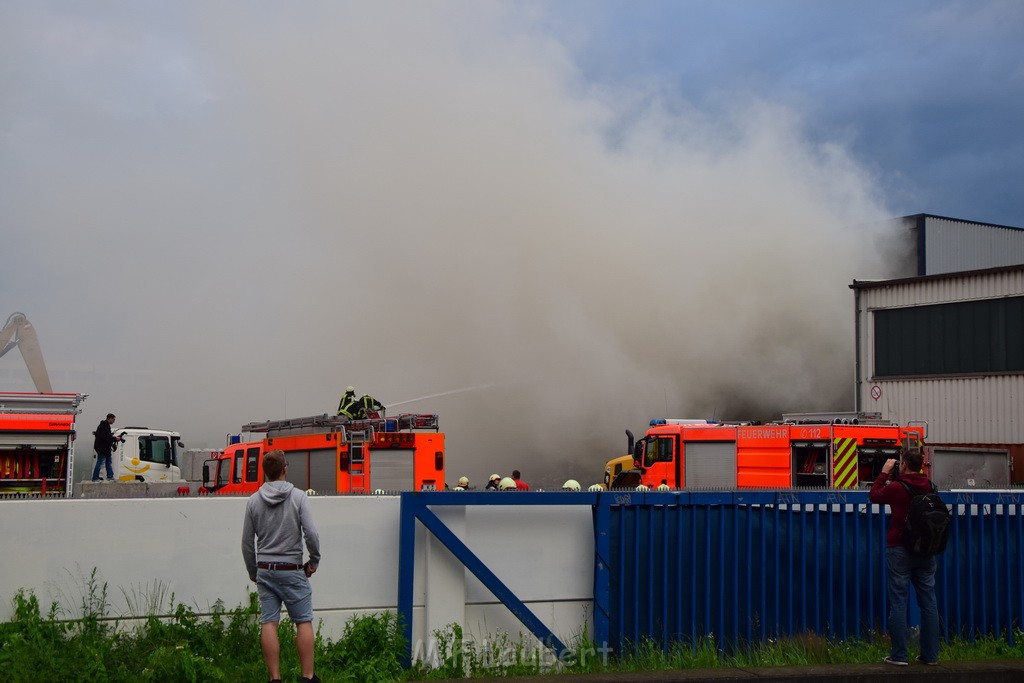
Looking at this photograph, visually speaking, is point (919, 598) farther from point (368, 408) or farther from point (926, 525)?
point (368, 408)

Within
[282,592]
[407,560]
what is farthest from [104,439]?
[282,592]

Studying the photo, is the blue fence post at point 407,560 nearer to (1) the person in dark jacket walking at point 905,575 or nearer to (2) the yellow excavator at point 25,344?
(1) the person in dark jacket walking at point 905,575

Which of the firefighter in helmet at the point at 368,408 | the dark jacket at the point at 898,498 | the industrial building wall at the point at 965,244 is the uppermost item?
the industrial building wall at the point at 965,244

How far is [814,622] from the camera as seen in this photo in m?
7.90

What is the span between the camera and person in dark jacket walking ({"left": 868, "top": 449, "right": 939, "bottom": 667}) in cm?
725

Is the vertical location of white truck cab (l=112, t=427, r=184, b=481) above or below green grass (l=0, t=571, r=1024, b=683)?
above

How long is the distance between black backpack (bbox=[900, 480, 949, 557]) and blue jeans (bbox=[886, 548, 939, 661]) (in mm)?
→ 126

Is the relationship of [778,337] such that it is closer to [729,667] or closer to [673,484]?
[673,484]

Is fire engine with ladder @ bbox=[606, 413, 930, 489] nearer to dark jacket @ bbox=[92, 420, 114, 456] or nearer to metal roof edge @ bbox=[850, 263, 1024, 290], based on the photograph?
metal roof edge @ bbox=[850, 263, 1024, 290]

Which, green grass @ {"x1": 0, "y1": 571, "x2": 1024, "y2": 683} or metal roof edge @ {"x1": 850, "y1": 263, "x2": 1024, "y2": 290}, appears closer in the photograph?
green grass @ {"x1": 0, "y1": 571, "x2": 1024, "y2": 683}

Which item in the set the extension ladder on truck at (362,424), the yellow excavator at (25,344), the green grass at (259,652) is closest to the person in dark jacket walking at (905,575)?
the green grass at (259,652)

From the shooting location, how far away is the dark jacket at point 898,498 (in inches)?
285

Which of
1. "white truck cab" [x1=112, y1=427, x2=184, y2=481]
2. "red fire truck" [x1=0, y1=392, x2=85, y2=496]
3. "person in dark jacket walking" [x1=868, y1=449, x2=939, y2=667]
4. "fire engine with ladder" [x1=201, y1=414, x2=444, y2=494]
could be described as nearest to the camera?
"person in dark jacket walking" [x1=868, y1=449, x2=939, y2=667]

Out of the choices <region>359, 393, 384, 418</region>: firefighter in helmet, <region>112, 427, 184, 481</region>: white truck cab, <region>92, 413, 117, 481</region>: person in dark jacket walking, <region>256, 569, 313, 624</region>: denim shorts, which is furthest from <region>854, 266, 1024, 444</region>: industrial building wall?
<region>256, 569, 313, 624</region>: denim shorts
